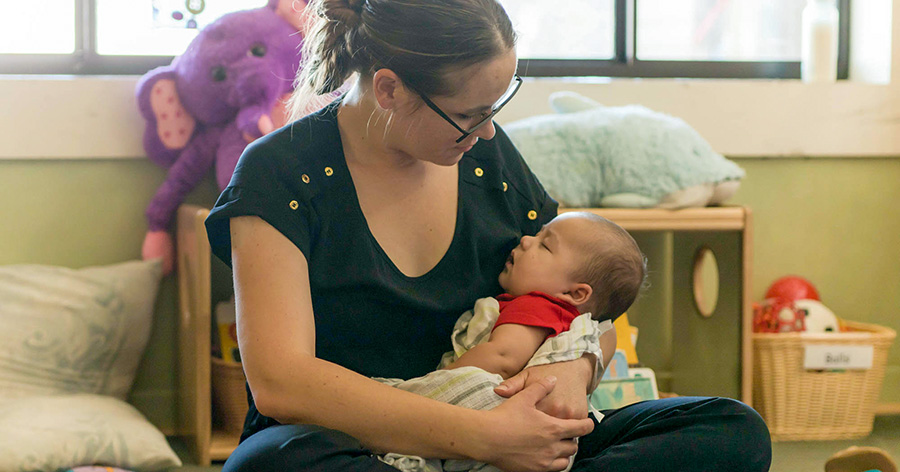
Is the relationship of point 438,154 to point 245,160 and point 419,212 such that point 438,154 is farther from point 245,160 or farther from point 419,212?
point 245,160

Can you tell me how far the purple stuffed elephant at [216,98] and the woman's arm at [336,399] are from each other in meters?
0.97

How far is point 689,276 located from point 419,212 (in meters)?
1.32

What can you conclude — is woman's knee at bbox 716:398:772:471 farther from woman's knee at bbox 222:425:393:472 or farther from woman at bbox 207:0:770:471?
woman's knee at bbox 222:425:393:472

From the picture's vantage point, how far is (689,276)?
7.74 feet

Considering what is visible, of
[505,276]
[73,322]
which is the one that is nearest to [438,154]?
[505,276]

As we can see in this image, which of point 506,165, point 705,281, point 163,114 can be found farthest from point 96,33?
point 705,281

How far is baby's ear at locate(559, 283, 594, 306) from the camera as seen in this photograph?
1289 mm

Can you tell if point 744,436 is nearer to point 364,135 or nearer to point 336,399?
point 336,399

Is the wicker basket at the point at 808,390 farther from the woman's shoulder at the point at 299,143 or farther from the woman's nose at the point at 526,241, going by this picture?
the woman's shoulder at the point at 299,143

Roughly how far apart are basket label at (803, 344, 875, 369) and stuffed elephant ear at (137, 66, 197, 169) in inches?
67.4

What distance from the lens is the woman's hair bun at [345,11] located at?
1.17m

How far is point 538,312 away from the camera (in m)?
1.22

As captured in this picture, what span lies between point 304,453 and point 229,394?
1.13m

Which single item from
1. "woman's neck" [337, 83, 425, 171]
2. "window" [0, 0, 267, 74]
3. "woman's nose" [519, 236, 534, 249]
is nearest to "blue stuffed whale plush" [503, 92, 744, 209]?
"woman's nose" [519, 236, 534, 249]
